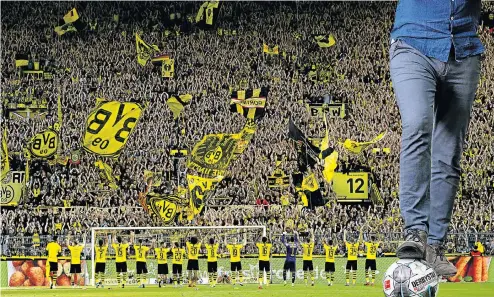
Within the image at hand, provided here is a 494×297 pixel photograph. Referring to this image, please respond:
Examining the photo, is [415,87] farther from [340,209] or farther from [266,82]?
[266,82]

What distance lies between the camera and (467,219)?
27.1 m

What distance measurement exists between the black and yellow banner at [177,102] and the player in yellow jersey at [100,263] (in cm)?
765

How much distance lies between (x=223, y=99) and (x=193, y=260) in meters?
8.56

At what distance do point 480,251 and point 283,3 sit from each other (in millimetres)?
11923

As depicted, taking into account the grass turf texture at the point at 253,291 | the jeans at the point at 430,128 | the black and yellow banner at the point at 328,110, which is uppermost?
the black and yellow banner at the point at 328,110

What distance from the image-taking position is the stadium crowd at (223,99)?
2789 cm

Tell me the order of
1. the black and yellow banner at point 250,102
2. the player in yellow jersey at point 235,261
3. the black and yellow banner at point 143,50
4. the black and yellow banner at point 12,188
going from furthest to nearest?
the black and yellow banner at point 143,50 → the black and yellow banner at point 250,102 → the black and yellow banner at point 12,188 → the player in yellow jersey at point 235,261

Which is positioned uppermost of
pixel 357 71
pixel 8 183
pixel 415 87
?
pixel 357 71

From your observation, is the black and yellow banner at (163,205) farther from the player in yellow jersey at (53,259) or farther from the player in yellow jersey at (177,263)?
the player in yellow jersey at (53,259)

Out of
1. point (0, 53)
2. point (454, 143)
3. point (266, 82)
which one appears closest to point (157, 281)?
point (266, 82)

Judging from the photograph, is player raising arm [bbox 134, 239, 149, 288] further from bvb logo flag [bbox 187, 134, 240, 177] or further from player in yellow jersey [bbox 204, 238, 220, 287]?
bvb logo flag [bbox 187, 134, 240, 177]

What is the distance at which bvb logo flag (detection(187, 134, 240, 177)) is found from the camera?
29234 millimetres

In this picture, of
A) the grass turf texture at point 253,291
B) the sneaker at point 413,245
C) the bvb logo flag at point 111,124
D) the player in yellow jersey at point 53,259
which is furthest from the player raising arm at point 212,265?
the sneaker at point 413,245

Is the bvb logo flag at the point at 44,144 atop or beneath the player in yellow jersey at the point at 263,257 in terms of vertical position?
atop
